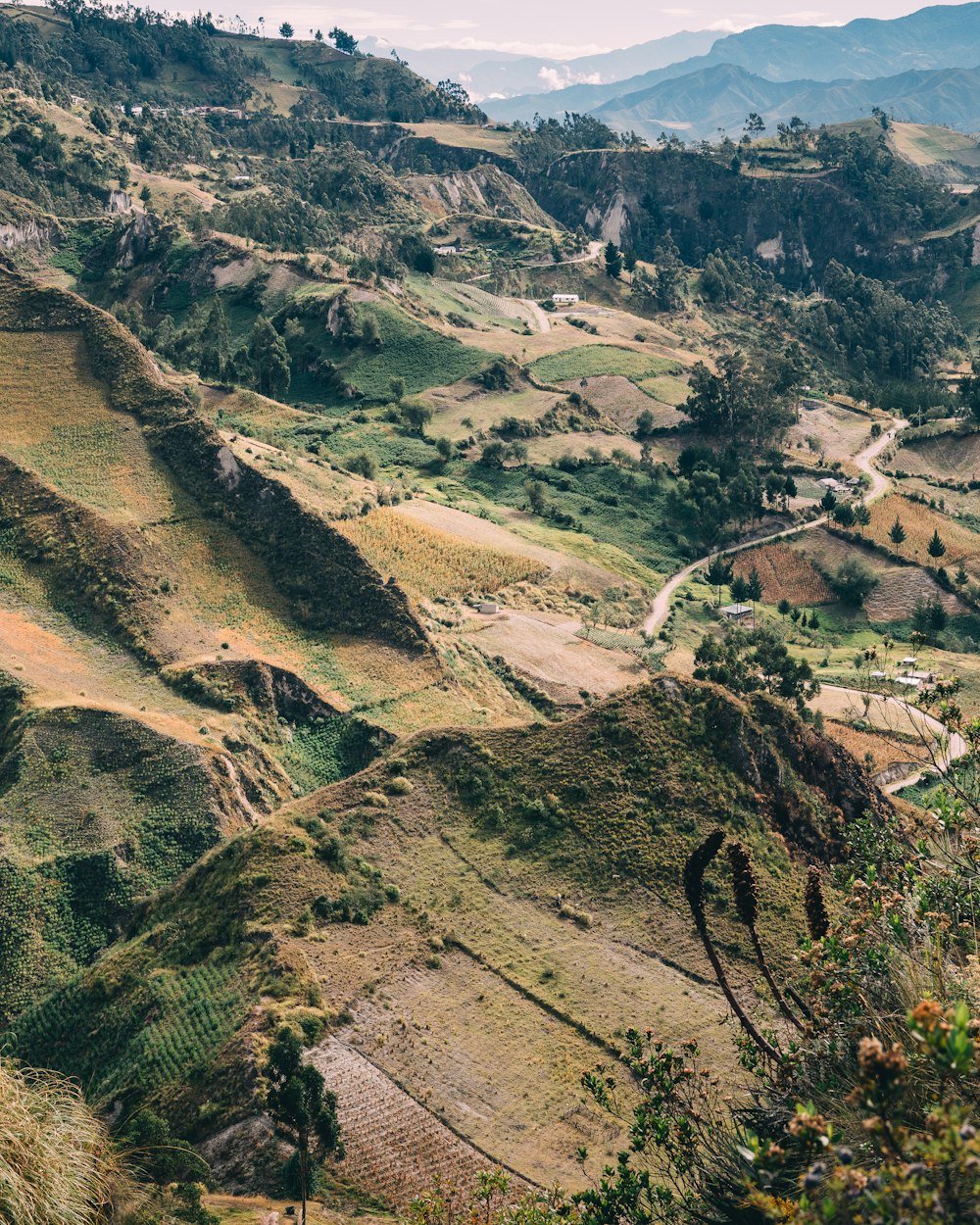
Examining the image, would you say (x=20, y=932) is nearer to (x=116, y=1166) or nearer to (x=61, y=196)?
(x=116, y=1166)

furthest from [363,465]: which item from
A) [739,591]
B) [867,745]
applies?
[867,745]

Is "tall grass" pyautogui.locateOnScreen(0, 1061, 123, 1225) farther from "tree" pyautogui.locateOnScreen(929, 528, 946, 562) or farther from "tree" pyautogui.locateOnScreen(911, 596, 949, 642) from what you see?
"tree" pyautogui.locateOnScreen(929, 528, 946, 562)

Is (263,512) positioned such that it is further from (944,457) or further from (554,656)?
(944,457)

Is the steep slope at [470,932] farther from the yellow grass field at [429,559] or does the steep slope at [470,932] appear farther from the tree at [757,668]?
the yellow grass field at [429,559]

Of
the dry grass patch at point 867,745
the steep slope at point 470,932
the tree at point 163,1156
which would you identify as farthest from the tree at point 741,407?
the tree at point 163,1156

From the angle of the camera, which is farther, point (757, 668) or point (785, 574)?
point (785, 574)

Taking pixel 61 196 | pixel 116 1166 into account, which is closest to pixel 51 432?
pixel 116 1166
